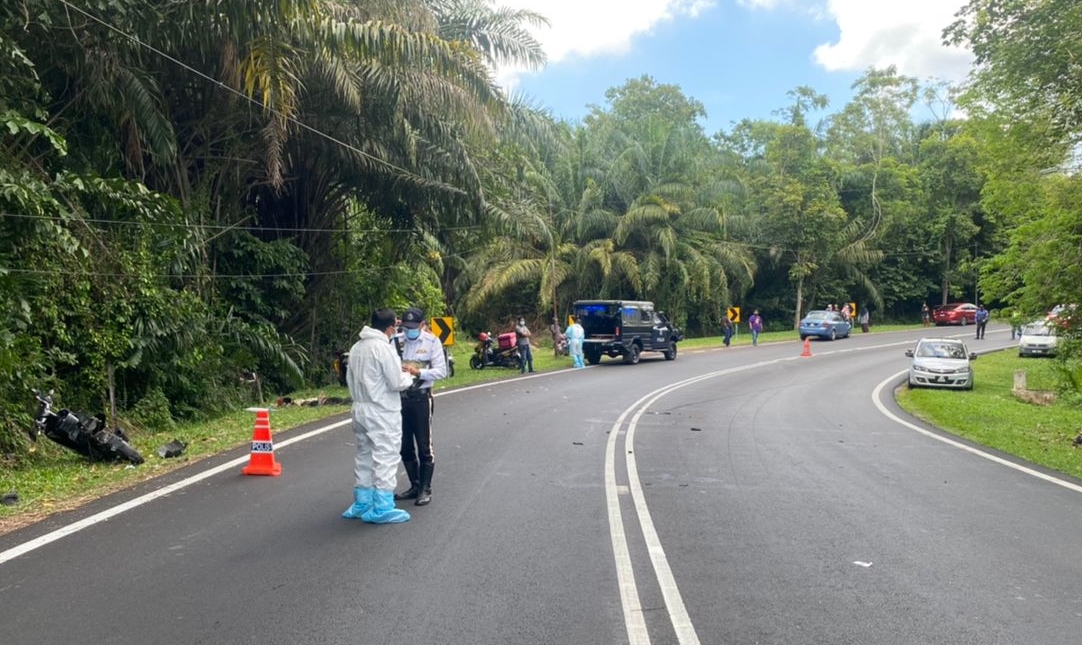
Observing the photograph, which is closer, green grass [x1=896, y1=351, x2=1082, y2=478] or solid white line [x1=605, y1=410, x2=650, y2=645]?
solid white line [x1=605, y1=410, x2=650, y2=645]

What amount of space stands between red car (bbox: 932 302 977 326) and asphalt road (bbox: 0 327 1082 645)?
1900 inches

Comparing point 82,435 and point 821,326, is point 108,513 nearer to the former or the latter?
point 82,435

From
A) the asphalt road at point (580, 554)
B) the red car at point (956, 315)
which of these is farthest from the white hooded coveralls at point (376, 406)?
the red car at point (956, 315)

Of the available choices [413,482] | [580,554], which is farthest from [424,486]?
[580,554]

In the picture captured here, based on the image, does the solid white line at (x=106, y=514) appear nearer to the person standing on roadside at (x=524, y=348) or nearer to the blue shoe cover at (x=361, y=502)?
the blue shoe cover at (x=361, y=502)

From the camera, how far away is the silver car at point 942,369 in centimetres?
2269

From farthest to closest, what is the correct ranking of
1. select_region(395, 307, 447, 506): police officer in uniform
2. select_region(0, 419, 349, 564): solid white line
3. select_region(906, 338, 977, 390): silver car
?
select_region(906, 338, 977, 390): silver car < select_region(395, 307, 447, 506): police officer in uniform < select_region(0, 419, 349, 564): solid white line

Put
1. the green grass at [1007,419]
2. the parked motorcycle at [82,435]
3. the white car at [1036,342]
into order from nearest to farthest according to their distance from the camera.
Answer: the parked motorcycle at [82,435]
the green grass at [1007,419]
the white car at [1036,342]

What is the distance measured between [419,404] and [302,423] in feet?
23.5

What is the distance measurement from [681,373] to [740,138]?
42.2 m

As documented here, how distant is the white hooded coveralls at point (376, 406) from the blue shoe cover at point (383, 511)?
8 cm

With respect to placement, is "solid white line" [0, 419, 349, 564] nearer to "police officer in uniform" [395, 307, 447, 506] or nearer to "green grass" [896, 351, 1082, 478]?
"police officer in uniform" [395, 307, 447, 506]

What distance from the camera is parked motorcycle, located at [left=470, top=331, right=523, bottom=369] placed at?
1072 inches

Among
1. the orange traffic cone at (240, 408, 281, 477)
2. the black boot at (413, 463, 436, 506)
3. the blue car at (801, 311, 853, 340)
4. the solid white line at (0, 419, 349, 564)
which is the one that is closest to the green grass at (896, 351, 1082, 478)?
the black boot at (413, 463, 436, 506)
